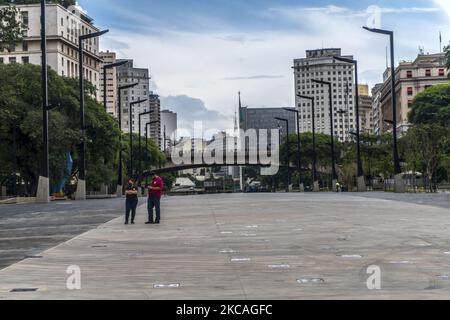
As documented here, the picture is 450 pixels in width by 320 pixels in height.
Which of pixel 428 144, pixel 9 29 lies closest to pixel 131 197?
pixel 9 29

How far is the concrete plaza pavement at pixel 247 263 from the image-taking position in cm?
851

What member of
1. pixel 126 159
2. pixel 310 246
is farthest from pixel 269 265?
pixel 126 159

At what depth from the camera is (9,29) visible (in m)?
35.0

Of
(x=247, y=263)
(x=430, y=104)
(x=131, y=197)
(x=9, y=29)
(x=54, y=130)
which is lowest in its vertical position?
(x=247, y=263)

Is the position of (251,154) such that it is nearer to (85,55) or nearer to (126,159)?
(126,159)

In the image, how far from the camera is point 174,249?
547 inches

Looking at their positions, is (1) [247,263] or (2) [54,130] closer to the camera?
(1) [247,263]

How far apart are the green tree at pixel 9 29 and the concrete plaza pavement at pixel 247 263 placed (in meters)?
18.8

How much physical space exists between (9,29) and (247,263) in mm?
27299

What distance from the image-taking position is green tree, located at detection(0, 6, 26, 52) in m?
35.0

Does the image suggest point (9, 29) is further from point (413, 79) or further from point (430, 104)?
point (413, 79)

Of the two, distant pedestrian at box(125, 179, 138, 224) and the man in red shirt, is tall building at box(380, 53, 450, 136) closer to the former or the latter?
distant pedestrian at box(125, 179, 138, 224)

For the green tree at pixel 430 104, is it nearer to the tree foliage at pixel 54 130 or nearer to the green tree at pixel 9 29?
the tree foliage at pixel 54 130

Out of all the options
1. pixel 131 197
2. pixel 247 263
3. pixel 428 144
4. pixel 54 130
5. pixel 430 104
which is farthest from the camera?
pixel 430 104
